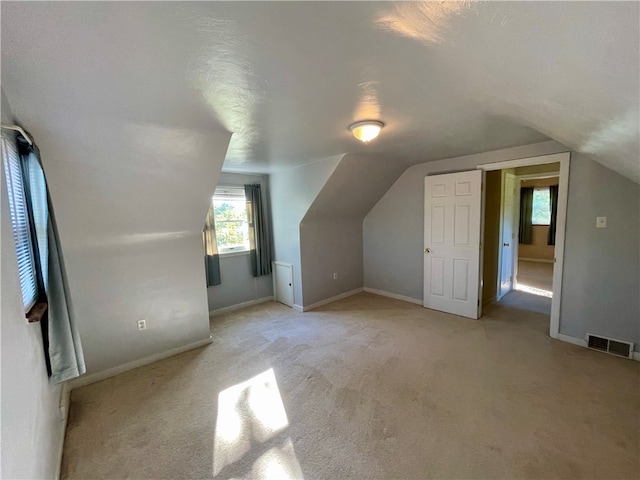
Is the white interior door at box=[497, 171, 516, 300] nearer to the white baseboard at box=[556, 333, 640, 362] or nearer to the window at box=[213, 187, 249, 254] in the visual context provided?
the white baseboard at box=[556, 333, 640, 362]

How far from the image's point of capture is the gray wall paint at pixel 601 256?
2574 millimetres

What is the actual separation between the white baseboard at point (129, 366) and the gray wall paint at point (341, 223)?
1.67 meters

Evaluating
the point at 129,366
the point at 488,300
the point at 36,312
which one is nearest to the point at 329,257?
the point at 488,300

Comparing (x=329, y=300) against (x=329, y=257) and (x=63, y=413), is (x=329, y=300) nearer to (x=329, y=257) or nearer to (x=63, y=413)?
(x=329, y=257)

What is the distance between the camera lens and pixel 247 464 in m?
1.62

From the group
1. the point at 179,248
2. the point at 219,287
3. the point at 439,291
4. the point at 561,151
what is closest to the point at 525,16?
the point at 561,151

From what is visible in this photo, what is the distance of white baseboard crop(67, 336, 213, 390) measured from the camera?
2424mm

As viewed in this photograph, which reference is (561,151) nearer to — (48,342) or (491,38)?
(491,38)

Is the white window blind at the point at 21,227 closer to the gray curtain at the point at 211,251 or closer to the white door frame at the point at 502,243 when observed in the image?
the gray curtain at the point at 211,251

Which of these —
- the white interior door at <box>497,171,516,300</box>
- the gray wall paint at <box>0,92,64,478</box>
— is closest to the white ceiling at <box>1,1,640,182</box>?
the gray wall paint at <box>0,92,64,478</box>

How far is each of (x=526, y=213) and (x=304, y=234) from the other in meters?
6.76

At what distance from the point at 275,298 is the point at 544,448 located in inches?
147

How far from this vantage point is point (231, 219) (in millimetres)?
4223

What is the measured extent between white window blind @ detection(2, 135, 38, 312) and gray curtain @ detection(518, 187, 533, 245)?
9.15 metres
